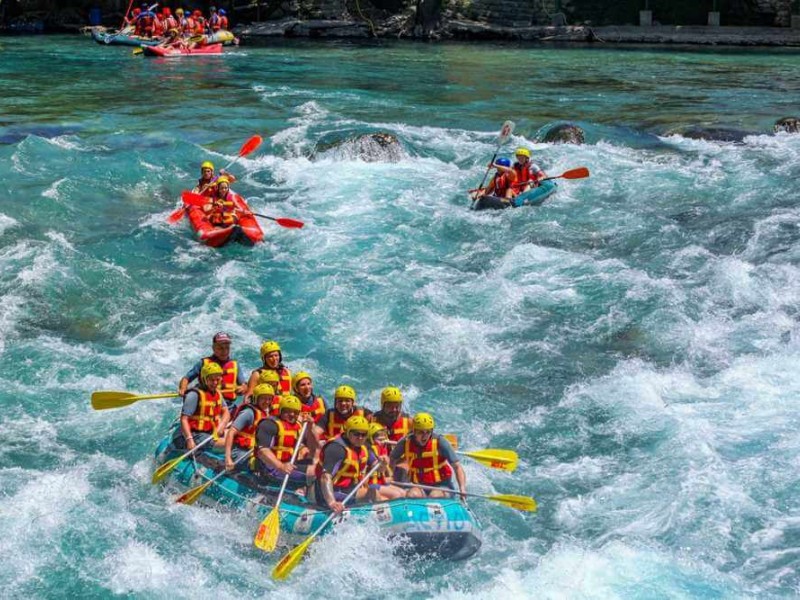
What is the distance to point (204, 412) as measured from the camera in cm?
944

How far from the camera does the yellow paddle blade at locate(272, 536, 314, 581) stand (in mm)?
7766

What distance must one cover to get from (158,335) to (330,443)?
465 centimetres

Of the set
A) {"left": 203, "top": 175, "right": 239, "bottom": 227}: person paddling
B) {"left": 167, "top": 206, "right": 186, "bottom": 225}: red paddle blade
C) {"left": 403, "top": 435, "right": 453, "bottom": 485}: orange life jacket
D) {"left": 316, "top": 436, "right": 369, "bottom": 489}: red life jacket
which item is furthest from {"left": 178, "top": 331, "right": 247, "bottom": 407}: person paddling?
{"left": 167, "top": 206, "right": 186, "bottom": 225}: red paddle blade

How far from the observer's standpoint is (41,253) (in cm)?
1475

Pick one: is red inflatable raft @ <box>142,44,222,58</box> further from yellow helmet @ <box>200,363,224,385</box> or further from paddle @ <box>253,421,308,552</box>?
paddle @ <box>253,421,308,552</box>

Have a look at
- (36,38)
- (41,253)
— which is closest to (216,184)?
(41,253)

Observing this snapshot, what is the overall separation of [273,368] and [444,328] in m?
A: 3.37

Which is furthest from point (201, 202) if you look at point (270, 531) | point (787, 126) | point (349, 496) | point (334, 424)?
point (787, 126)

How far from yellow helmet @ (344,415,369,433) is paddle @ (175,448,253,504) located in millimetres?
936

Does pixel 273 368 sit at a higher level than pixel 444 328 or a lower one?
higher

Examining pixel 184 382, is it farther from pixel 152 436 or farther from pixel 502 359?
pixel 502 359

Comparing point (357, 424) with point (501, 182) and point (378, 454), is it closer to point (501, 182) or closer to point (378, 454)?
point (378, 454)

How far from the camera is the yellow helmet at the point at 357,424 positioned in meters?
8.46

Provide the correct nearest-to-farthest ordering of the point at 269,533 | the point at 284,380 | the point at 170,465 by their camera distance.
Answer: the point at 269,533 → the point at 170,465 → the point at 284,380
